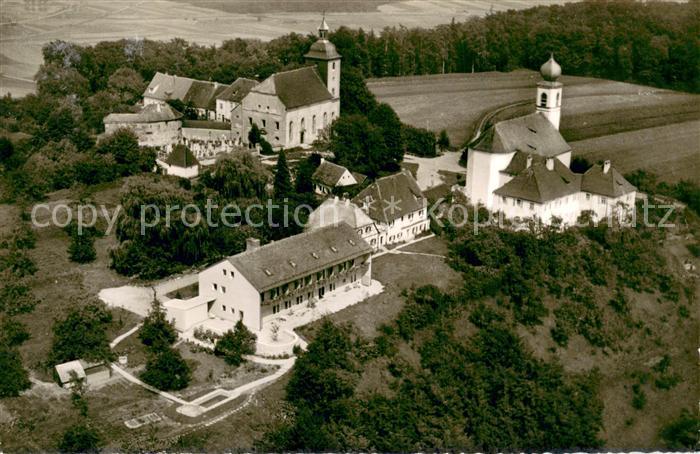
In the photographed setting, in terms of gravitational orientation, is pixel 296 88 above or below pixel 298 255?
above

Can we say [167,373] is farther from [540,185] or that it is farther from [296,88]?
[296,88]

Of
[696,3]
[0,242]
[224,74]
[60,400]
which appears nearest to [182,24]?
[224,74]

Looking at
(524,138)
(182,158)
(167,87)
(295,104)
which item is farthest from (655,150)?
(167,87)

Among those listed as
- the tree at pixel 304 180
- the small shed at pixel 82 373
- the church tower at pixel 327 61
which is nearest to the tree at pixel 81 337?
the small shed at pixel 82 373

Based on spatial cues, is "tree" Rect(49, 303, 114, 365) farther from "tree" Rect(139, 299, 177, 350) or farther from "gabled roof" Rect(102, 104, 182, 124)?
"gabled roof" Rect(102, 104, 182, 124)

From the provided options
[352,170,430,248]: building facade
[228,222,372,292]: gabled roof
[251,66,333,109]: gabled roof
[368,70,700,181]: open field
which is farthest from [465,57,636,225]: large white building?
[251,66,333,109]: gabled roof

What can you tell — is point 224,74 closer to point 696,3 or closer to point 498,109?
point 498,109

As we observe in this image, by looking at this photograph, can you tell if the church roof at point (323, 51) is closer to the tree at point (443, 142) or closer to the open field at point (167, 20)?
the tree at point (443, 142)
